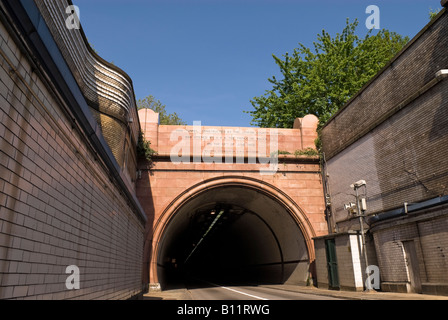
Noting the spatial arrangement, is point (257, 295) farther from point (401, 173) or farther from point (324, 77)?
point (324, 77)

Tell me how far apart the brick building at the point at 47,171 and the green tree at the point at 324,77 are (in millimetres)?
21500

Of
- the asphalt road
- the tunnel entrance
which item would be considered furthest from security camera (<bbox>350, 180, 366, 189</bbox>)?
the asphalt road

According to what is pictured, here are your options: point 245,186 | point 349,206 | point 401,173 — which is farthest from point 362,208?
point 245,186

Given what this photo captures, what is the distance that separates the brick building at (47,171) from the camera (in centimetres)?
326

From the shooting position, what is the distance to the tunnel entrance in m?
19.6

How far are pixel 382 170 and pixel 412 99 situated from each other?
3.27m

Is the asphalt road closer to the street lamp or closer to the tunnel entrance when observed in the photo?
the street lamp

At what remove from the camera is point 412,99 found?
12891 mm

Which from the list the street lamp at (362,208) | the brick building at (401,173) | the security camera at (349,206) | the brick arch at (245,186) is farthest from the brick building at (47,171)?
the security camera at (349,206)

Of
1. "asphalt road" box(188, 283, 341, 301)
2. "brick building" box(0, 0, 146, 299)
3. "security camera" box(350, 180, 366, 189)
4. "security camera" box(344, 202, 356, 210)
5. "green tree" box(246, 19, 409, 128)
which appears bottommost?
"asphalt road" box(188, 283, 341, 301)

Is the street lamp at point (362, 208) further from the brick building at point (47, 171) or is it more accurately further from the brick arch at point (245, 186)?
the brick building at point (47, 171)

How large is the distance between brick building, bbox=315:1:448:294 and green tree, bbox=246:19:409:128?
388 inches

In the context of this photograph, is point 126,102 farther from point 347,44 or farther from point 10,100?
point 347,44

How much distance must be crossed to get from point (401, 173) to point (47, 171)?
13099mm
